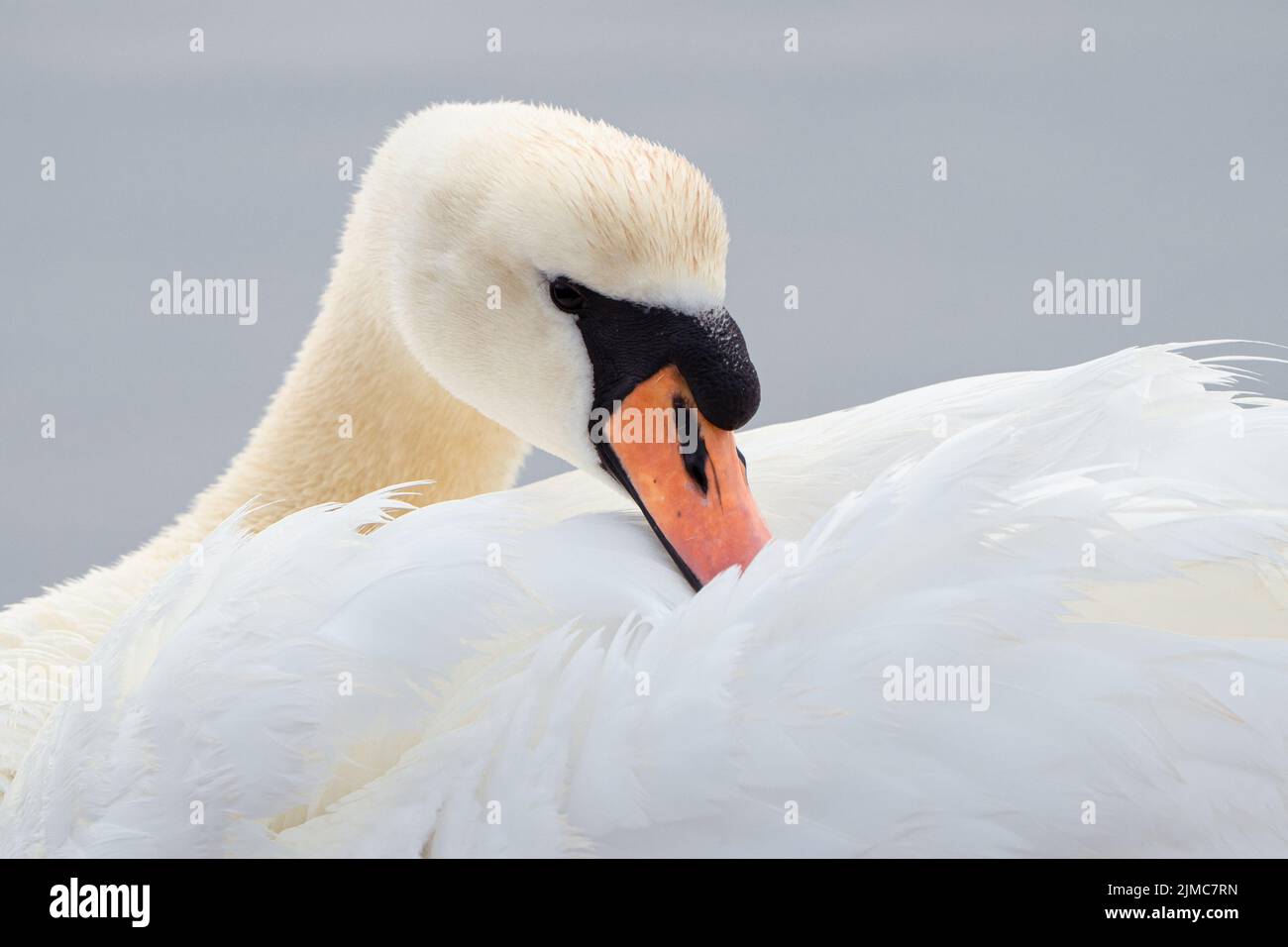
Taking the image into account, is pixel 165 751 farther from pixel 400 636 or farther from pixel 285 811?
pixel 400 636

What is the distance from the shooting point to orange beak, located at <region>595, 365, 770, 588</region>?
7.02 feet

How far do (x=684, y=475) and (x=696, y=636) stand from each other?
41 centimetres

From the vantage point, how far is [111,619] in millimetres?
2699

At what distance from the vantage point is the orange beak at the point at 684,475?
214 cm

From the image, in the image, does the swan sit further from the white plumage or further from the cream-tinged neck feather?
the cream-tinged neck feather

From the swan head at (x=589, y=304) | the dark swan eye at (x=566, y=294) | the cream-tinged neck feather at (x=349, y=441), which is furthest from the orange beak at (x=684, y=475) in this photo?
the cream-tinged neck feather at (x=349, y=441)

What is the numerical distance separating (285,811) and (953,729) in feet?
2.56

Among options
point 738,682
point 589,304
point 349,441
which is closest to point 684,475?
point 589,304

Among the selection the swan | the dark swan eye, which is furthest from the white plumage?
the dark swan eye

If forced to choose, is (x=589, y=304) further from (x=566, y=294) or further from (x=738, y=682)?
(x=738, y=682)

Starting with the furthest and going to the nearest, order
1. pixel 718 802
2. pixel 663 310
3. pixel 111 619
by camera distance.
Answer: pixel 111 619 → pixel 663 310 → pixel 718 802

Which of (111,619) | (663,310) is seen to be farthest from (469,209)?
(111,619)

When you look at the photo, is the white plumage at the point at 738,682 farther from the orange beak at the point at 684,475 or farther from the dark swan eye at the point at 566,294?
the dark swan eye at the point at 566,294

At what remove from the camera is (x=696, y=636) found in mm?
1826
